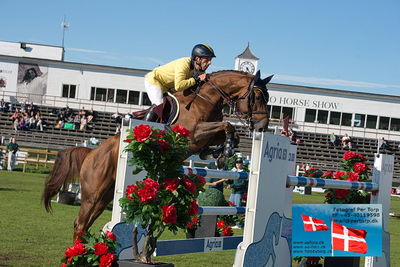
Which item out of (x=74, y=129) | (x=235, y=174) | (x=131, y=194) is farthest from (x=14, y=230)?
(x=74, y=129)

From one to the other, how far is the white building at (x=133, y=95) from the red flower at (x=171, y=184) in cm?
3767

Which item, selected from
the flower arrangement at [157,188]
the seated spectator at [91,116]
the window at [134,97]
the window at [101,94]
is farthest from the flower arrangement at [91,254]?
the window at [101,94]

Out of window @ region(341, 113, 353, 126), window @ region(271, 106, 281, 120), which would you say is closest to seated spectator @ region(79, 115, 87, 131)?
window @ region(271, 106, 281, 120)

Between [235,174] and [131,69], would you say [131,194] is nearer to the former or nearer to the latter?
[235,174]

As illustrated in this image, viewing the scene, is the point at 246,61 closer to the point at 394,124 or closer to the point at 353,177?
the point at 394,124

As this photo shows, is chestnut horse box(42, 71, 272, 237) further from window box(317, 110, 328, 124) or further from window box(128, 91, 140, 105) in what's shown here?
window box(317, 110, 328, 124)

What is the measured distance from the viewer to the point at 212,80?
8000mm

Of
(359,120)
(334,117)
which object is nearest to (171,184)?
(334,117)

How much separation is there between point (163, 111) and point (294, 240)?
254cm

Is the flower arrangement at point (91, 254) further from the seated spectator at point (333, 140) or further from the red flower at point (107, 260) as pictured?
the seated spectator at point (333, 140)

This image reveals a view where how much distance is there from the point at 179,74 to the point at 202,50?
369 millimetres

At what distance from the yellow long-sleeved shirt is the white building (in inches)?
1348

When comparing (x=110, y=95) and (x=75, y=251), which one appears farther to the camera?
(x=110, y=95)

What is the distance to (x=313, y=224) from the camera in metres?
5.69
